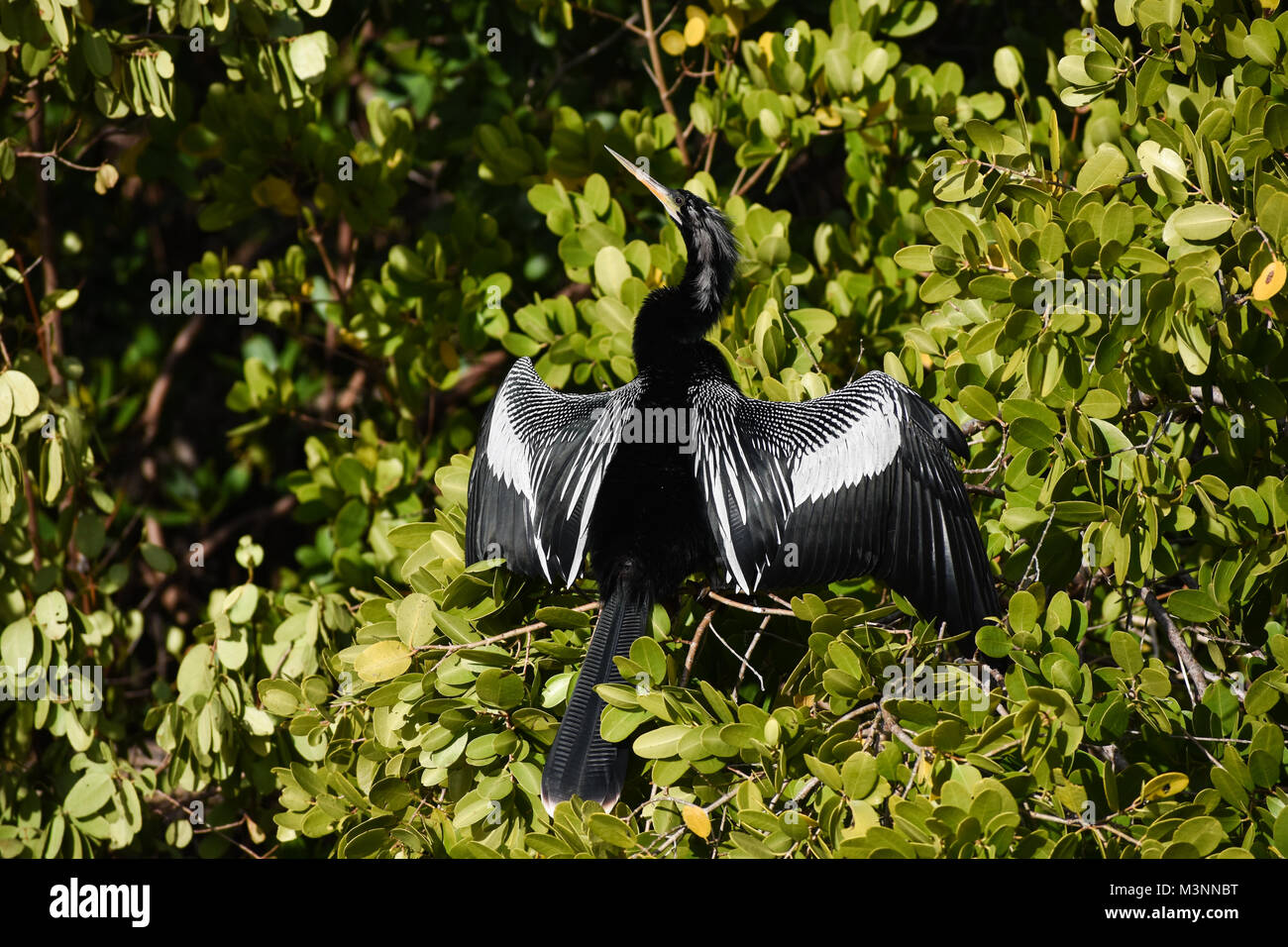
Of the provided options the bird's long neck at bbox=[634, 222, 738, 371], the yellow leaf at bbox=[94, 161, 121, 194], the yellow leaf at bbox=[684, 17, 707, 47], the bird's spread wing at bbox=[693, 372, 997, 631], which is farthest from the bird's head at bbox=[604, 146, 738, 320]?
the yellow leaf at bbox=[94, 161, 121, 194]

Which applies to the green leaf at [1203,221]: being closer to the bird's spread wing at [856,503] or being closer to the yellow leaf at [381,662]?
the bird's spread wing at [856,503]

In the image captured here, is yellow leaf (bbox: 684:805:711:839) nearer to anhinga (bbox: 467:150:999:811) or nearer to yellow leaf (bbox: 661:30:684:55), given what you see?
anhinga (bbox: 467:150:999:811)

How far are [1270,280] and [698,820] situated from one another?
4.03 ft

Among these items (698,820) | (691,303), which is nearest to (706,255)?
(691,303)

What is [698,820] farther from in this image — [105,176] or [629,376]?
[105,176]

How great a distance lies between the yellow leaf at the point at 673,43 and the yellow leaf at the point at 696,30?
0.06m

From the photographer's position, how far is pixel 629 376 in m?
2.62

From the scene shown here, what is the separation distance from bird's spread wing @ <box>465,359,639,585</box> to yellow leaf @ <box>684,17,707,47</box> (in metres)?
1.18

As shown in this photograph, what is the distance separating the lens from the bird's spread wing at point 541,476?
213cm

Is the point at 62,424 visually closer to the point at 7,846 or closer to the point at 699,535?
the point at 7,846

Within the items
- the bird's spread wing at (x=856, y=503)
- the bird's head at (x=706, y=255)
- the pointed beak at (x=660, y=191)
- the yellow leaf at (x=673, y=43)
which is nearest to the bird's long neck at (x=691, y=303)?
the bird's head at (x=706, y=255)

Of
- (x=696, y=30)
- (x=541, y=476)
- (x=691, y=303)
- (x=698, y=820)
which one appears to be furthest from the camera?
(x=696, y=30)

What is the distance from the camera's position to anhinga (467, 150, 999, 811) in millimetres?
2012

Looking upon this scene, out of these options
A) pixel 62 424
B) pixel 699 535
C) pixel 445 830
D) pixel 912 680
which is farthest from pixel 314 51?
pixel 912 680
